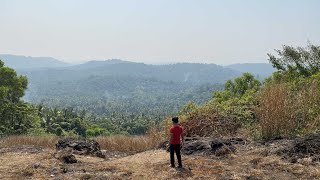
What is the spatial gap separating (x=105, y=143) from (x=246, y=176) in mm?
7700

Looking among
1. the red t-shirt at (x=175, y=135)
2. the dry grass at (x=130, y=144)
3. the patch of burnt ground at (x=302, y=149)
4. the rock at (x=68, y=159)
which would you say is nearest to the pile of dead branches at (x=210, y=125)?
the dry grass at (x=130, y=144)

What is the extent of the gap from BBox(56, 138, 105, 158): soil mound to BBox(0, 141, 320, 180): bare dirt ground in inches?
27.6

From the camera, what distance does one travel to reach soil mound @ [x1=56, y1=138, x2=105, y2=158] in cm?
1033

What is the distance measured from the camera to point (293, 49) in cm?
3130

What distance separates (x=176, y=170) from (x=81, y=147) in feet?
12.1

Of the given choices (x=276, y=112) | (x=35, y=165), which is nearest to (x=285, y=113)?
(x=276, y=112)

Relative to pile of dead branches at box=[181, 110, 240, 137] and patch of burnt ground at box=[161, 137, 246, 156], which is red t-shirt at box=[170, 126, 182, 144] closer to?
patch of burnt ground at box=[161, 137, 246, 156]

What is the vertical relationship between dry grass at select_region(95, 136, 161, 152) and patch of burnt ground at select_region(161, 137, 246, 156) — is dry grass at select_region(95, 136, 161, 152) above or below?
below

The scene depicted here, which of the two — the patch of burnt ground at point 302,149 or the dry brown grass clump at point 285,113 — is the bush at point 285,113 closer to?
the dry brown grass clump at point 285,113

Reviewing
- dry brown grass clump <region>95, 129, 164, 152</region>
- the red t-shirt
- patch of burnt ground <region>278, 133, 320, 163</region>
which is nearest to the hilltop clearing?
patch of burnt ground <region>278, 133, 320, 163</region>

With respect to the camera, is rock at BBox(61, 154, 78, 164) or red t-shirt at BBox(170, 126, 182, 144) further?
rock at BBox(61, 154, 78, 164)

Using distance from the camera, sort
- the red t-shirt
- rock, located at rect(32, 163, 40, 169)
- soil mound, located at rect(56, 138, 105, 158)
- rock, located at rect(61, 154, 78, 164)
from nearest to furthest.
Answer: the red t-shirt
rock, located at rect(32, 163, 40, 169)
rock, located at rect(61, 154, 78, 164)
soil mound, located at rect(56, 138, 105, 158)

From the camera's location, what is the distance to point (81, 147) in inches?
414

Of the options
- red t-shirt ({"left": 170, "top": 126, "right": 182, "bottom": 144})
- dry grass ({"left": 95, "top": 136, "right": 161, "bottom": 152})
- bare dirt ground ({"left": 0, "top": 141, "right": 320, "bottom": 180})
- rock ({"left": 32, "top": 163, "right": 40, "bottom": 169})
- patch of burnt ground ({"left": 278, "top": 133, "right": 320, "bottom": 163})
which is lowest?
dry grass ({"left": 95, "top": 136, "right": 161, "bottom": 152})
